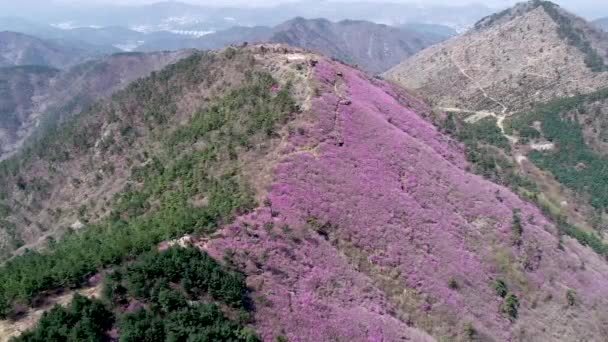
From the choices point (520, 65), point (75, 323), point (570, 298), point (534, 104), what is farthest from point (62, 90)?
point (570, 298)

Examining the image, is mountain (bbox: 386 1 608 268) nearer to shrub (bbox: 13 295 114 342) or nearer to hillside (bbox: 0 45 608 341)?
hillside (bbox: 0 45 608 341)

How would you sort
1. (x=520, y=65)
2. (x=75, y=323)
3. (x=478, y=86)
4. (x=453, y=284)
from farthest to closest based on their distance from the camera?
(x=520, y=65)
(x=478, y=86)
(x=453, y=284)
(x=75, y=323)

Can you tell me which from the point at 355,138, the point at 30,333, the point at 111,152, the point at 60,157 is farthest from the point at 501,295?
the point at 60,157

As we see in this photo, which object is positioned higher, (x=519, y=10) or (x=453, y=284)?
(x=519, y=10)

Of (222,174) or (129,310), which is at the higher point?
(222,174)

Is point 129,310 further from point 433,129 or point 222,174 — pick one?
point 433,129

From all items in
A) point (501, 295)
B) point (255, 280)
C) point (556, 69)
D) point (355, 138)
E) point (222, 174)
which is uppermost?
point (556, 69)

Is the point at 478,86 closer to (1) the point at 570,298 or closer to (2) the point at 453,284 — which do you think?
(1) the point at 570,298

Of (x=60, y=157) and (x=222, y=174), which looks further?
(x=60, y=157)
